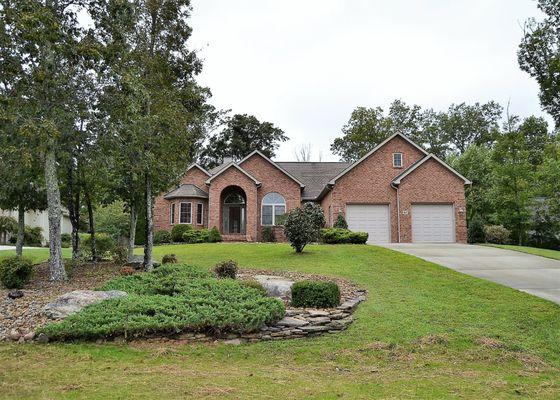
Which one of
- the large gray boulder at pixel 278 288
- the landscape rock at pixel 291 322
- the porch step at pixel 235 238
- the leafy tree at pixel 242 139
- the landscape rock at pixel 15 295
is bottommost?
the landscape rock at pixel 291 322

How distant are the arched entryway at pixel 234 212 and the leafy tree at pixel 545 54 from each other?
23.6 meters

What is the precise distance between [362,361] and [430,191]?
20.8 metres

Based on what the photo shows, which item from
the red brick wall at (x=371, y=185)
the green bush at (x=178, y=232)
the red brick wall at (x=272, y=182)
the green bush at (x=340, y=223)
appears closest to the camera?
the green bush at (x=340, y=223)

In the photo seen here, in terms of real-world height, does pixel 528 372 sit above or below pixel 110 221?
below

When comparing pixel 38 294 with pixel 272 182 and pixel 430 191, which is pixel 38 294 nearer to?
pixel 272 182

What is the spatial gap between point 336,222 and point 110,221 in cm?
1595

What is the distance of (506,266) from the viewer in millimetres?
15852

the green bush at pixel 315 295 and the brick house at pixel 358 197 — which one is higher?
the brick house at pixel 358 197

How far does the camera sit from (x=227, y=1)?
13.4 metres

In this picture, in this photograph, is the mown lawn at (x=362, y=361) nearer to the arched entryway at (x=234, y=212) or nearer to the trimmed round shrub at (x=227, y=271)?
the trimmed round shrub at (x=227, y=271)

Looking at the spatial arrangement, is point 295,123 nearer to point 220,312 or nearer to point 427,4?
point 427,4

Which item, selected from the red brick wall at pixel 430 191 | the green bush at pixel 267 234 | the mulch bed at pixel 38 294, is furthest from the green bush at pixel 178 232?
the mulch bed at pixel 38 294

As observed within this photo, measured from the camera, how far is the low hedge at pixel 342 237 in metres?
22.3

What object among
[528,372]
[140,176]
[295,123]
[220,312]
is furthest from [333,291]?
[295,123]
